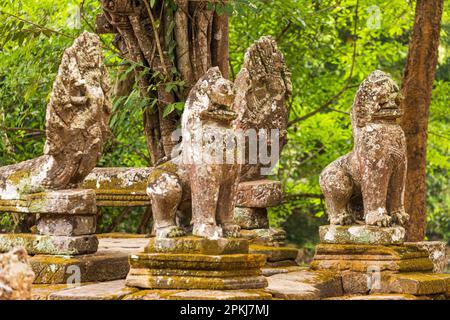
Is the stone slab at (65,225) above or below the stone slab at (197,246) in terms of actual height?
above

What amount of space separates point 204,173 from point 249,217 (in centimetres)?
245

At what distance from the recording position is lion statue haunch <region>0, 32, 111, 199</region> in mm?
9016

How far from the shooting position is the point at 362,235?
931cm

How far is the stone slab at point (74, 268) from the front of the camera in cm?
868

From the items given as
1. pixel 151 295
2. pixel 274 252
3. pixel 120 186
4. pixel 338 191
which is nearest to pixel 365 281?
pixel 338 191

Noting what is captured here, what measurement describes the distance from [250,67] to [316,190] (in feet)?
24.3

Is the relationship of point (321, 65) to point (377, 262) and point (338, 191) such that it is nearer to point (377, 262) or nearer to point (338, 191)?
point (338, 191)

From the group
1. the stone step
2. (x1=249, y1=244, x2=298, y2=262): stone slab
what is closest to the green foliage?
(x1=249, y1=244, x2=298, y2=262): stone slab

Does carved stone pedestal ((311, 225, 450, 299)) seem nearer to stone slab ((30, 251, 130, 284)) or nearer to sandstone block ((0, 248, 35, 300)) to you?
stone slab ((30, 251, 130, 284))

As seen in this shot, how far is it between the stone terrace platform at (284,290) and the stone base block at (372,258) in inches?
4.5

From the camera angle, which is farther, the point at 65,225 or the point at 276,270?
the point at 276,270

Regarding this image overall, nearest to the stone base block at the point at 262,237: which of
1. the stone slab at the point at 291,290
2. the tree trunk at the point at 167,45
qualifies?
the stone slab at the point at 291,290

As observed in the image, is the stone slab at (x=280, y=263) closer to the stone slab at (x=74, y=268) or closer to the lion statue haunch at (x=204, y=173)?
the stone slab at (x=74, y=268)

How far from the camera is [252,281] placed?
790 cm
